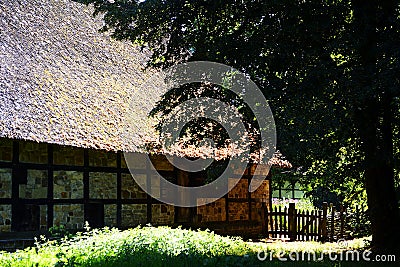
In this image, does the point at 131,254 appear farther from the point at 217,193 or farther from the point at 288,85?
the point at 217,193

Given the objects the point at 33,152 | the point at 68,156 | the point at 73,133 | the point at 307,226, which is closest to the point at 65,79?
the point at 68,156

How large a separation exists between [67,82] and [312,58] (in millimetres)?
6359

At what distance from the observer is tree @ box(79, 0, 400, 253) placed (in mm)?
9469

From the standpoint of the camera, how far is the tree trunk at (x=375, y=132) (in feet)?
30.6

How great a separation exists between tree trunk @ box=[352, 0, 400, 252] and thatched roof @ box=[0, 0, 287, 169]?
17.6 feet

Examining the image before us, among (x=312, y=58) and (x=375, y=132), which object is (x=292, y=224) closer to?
(x=375, y=132)

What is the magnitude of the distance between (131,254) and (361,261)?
449 cm

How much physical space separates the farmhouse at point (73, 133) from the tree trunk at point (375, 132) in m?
4.92

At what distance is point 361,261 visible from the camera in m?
10.4

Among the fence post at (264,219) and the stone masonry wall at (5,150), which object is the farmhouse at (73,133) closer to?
the stone masonry wall at (5,150)

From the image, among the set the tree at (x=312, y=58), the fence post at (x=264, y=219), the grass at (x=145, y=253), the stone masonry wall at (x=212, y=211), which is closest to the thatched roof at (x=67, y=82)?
the fence post at (x=264, y=219)

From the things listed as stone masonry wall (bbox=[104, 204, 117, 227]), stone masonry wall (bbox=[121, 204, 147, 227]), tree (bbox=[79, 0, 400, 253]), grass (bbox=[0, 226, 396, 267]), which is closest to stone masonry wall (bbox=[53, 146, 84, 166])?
stone masonry wall (bbox=[104, 204, 117, 227])

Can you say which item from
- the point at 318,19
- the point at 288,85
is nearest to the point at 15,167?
the point at 288,85

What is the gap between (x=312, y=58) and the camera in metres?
10.5
